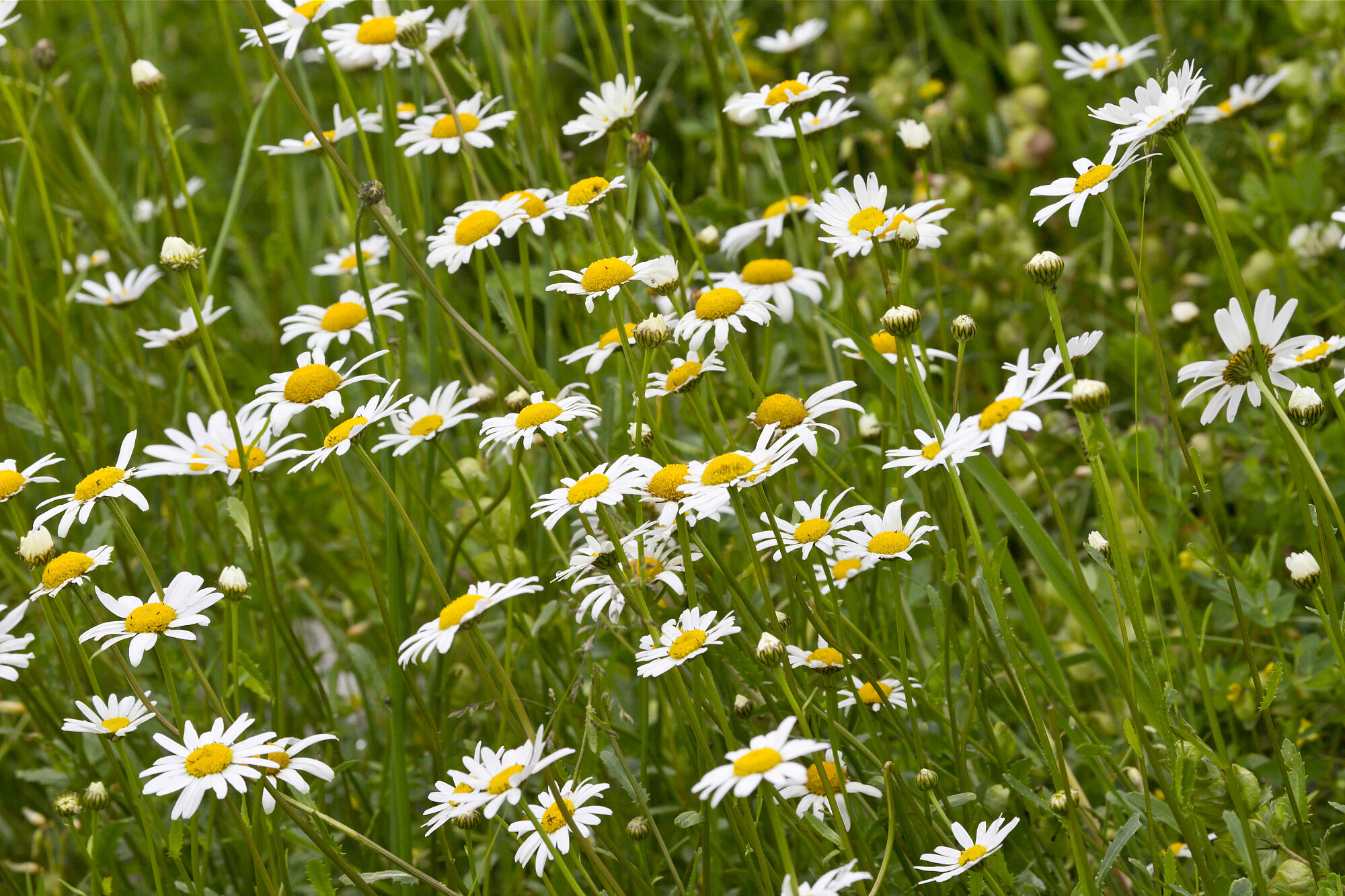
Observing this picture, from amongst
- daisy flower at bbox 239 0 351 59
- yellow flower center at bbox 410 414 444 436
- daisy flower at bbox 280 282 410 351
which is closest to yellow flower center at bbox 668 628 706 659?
yellow flower center at bbox 410 414 444 436

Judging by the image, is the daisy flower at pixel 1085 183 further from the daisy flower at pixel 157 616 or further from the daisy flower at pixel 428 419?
the daisy flower at pixel 157 616

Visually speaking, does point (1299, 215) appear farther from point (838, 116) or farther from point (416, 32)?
point (416, 32)

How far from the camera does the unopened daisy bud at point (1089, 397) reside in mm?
832

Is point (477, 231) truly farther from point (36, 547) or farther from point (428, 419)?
point (36, 547)

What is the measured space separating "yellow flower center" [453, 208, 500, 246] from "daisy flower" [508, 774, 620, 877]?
0.57 meters

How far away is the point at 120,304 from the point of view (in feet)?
5.85

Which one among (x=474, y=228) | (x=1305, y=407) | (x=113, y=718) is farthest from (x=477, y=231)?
(x=1305, y=407)

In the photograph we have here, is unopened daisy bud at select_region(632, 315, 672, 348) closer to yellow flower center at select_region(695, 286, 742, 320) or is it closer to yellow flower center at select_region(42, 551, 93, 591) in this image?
yellow flower center at select_region(695, 286, 742, 320)

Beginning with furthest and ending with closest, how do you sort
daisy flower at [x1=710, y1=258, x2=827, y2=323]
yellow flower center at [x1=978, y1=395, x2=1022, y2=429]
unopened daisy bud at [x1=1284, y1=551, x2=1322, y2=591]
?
daisy flower at [x1=710, y1=258, x2=827, y2=323] < unopened daisy bud at [x1=1284, y1=551, x2=1322, y2=591] < yellow flower center at [x1=978, y1=395, x2=1022, y2=429]

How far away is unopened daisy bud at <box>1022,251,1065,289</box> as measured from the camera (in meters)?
0.93

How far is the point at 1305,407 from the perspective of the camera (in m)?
0.93

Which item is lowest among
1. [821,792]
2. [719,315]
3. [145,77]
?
[821,792]

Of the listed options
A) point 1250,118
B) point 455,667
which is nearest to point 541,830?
point 455,667

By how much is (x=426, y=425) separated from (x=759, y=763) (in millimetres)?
612
